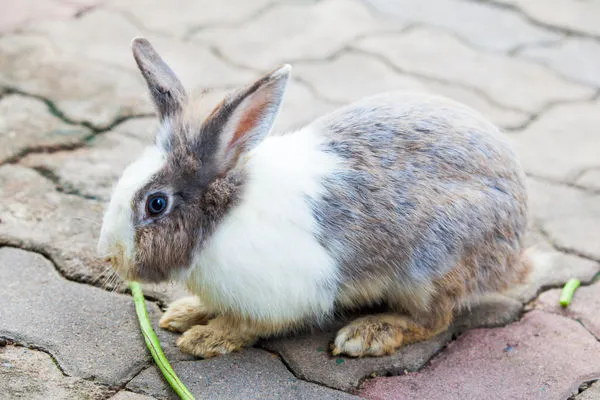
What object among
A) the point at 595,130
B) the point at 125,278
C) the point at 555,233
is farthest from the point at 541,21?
the point at 125,278

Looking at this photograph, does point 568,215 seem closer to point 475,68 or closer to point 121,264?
point 475,68

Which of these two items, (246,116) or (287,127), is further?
(287,127)

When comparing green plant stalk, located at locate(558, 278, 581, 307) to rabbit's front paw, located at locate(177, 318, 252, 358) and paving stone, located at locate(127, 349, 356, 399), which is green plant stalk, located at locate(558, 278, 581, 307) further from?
rabbit's front paw, located at locate(177, 318, 252, 358)

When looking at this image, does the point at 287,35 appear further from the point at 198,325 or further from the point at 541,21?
the point at 198,325

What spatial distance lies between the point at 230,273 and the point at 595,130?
2.51 metres

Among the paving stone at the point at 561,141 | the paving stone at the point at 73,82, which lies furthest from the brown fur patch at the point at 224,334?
the paving stone at the point at 561,141

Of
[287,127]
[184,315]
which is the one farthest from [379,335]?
[287,127]

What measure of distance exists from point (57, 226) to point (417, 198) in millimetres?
1509

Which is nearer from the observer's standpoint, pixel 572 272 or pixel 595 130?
pixel 572 272

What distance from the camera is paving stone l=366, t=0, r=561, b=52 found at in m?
5.12

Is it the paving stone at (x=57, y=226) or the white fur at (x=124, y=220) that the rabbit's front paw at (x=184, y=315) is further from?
the white fur at (x=124, y=220)

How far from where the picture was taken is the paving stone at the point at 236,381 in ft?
8.64

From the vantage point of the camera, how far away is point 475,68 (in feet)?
15.8

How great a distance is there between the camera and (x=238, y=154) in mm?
2643
